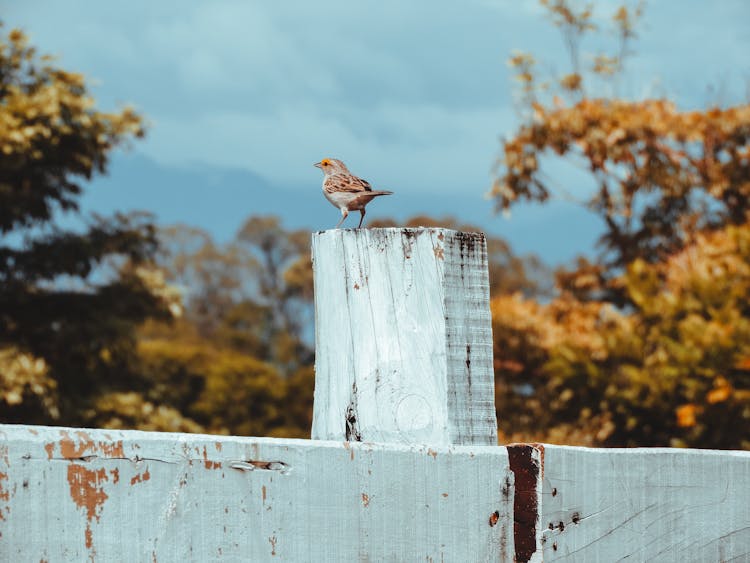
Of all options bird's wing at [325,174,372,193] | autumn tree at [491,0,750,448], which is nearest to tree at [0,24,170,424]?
autumn tree at [491,0,750,448]

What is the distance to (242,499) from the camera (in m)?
1.80

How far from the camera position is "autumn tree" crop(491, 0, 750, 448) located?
39.8 feet

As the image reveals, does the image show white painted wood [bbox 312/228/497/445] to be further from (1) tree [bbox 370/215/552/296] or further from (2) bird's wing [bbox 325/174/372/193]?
(1) tree [bbox 370/215/552/296]

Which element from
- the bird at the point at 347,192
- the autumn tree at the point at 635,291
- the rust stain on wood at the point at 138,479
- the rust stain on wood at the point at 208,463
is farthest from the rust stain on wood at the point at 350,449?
the autumn tree at the point at 635,291

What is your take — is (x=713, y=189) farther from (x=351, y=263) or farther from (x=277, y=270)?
(x=277, y=270)

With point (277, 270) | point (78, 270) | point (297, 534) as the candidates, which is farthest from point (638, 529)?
point (277, 270)

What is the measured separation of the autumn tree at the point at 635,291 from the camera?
12.1 m

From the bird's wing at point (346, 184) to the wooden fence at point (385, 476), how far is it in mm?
1365

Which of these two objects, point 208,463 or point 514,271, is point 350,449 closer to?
point 208,463

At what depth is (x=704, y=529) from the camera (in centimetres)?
215

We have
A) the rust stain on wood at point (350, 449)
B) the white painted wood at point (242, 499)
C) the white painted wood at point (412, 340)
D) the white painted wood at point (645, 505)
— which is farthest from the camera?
the white painted wood at point (412, 340)

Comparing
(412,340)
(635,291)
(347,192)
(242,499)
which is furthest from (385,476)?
(635,291)

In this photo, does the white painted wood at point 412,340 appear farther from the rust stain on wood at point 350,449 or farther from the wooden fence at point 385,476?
the rust stain on wood at point 350,449

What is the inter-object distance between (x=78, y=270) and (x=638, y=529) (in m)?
14.1
